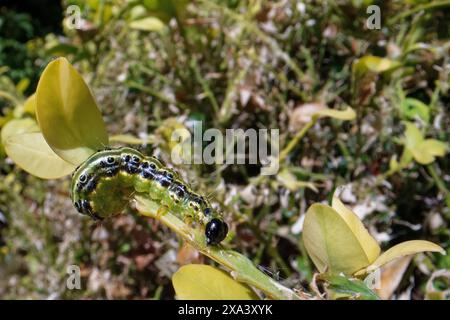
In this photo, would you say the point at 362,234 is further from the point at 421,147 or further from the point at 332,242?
the point at 421,147

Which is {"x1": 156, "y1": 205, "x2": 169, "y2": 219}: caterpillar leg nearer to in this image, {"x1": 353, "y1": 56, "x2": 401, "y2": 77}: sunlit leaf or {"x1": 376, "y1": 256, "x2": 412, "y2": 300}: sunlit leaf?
{"x1": 376, "y1": 256, "x2": 412, "y2": 300}: sunlit leaf

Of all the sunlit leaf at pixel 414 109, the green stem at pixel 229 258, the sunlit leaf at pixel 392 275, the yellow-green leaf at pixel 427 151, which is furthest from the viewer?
the sunlit leaf at pixel 414 109

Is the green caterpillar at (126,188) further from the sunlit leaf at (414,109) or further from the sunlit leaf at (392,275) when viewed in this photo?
the sunlit leaf at (414,109)

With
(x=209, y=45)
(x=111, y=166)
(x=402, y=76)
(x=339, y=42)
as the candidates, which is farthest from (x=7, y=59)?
(x=111, y=166)

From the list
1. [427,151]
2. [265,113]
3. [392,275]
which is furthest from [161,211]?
[265,113]

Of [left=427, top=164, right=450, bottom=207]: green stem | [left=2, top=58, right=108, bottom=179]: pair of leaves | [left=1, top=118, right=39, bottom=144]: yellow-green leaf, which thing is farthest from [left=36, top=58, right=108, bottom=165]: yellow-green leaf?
[left=427, top=164, right=450, bottom=207]: green stem

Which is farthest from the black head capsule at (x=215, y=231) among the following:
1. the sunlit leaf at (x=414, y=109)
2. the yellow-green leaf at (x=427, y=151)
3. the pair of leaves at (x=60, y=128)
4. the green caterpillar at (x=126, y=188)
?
the sunlit leaf at (x=414, y=109)
